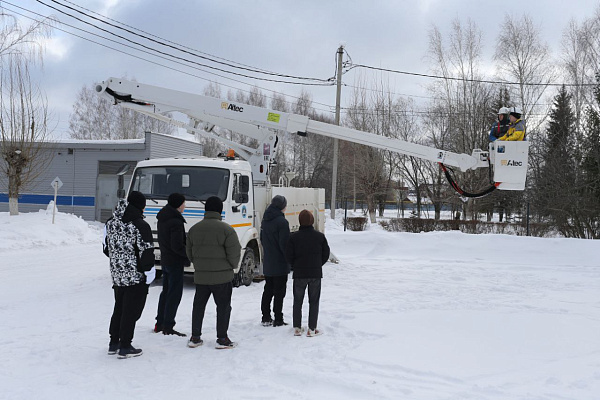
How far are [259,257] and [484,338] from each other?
544 centimetres

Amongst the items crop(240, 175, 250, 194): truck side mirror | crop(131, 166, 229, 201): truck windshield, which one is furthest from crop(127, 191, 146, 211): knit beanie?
crop(240, 175, 250, 194): truck side mirror

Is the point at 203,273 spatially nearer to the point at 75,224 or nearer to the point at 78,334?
the point at 78,334

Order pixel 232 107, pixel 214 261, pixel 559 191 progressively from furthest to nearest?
pixel 559 191 < pixel 232 107 < pixel 214 261

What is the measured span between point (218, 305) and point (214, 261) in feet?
1.94

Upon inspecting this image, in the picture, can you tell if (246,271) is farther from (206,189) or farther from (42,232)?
(42,232)

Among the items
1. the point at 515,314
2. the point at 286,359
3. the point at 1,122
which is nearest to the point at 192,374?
the point at 286,359

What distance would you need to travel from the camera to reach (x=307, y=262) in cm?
648

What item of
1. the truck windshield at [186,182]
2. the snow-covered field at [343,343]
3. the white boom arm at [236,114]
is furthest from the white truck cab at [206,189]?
the white boom arm at [236,114]

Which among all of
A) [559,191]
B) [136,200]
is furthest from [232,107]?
[559,191]

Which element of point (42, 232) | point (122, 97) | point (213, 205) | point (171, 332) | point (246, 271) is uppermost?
point (122, 97)

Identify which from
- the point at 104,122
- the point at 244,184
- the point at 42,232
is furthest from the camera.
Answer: the point at 104,122

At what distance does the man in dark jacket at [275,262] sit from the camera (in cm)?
702

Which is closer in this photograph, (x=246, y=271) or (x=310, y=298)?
(x=310, y=298)

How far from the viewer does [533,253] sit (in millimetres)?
14938
